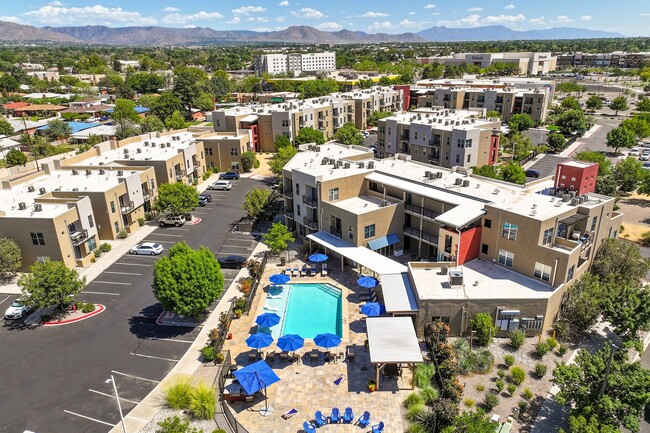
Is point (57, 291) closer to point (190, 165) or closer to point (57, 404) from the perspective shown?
point (57, 404)

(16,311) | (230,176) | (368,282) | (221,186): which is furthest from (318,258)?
(230,176)

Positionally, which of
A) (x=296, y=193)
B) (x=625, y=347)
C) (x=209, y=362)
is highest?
(x=296, y=193)

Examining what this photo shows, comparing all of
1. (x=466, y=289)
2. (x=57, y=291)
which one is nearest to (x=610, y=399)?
(x=466, y=289)

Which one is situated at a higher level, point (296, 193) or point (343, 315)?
point (296, 193)

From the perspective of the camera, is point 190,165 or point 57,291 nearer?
point 57,291

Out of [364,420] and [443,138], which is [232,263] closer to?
[364,420]

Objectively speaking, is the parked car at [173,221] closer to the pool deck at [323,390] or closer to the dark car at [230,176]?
the dark car at [230,176]

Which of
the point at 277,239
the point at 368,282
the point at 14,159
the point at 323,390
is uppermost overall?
the point at 14,159
